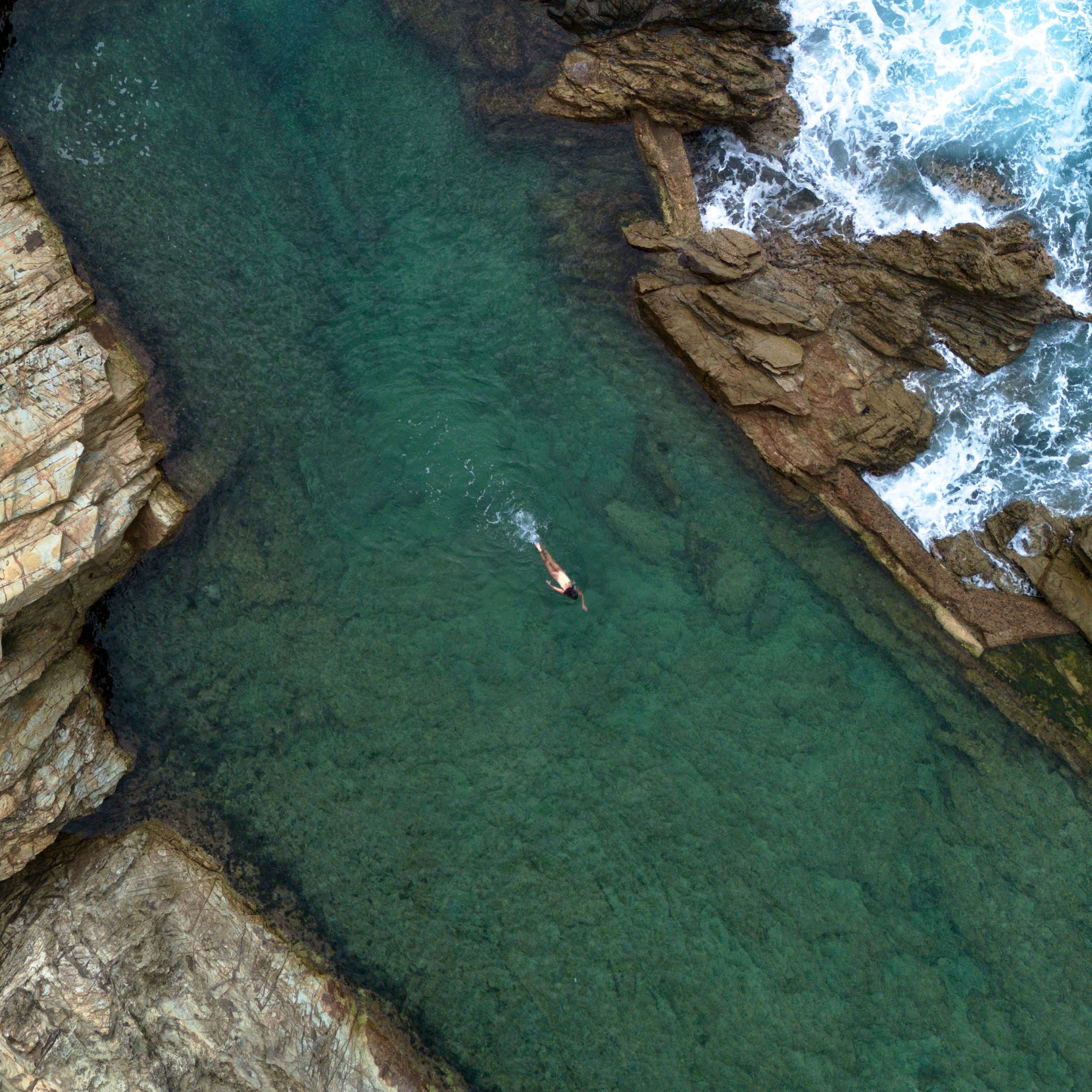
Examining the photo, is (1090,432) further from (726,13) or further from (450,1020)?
(450,1020)

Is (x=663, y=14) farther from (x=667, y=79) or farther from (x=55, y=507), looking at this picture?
(x=55, y=507)

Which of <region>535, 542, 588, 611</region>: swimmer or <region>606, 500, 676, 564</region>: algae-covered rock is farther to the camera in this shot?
<region>606, 500, 676, 564</region>: algae-covered rock

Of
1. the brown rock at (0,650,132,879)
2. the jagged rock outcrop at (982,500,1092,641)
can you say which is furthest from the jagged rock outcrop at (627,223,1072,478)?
the brown rock at (0,650,132,879)

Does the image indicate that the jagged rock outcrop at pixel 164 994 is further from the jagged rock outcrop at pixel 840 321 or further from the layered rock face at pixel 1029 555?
the layered rock face at pixel 1029 555

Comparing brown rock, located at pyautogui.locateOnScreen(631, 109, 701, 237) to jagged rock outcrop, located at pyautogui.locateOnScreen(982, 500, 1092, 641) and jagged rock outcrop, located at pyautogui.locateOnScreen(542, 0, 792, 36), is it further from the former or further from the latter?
jagged rock outcrop, located at pyautogui.locateOnScreen(982, 500, 1092, 641)

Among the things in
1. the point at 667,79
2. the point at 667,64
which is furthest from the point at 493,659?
the point at 667,64

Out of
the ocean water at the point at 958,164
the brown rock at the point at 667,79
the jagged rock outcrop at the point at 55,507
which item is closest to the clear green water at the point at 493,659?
the jagged rock outcrop at the point at 55,507
